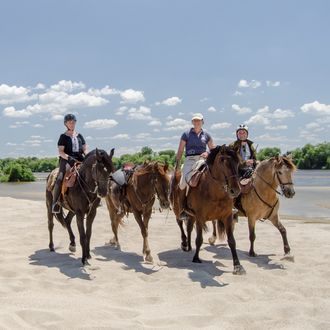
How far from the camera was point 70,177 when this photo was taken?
7738 mm

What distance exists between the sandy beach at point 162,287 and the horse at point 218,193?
28.2 inches

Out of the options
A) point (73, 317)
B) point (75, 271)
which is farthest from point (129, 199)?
point (73, 317)

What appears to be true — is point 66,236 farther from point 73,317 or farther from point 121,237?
point 73,317

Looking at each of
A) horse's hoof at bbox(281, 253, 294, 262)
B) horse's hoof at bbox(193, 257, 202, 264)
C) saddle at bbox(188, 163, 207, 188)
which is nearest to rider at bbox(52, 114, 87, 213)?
saddle at bbox(188, 163, 207, 188)

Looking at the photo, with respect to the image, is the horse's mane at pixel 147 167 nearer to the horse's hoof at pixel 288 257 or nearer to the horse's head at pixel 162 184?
the horse's head at pixel 162 184

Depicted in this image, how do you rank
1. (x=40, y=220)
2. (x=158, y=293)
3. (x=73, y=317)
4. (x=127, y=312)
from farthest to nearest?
(x=40, y=220) < (x=158, y=293) < (x=127, y=312) < (x=73, y=317)

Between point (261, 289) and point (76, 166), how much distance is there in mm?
4100

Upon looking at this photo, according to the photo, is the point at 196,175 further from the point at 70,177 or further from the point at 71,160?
the point at 71,160

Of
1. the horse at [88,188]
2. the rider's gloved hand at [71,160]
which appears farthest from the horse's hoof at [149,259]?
the rider's gloved hand at [71,160]

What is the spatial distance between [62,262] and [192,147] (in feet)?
10.7

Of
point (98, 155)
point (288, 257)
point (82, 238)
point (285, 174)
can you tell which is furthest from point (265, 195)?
point (82, 238)

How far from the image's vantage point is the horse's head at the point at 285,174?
743cm

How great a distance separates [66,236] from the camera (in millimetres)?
10477

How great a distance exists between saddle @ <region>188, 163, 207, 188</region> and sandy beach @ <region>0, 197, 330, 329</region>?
1454 mm
